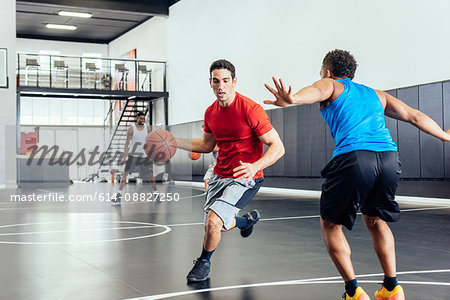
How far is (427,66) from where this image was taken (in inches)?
433

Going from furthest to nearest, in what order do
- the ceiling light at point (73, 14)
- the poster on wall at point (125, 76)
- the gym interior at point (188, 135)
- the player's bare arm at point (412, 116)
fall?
1. the ceiling light at point (73, 14)
2. the poster on wall at point (125, 76)
3. the gym interior at point (188, 135)
4. the player's bare arm at point (412, 116)

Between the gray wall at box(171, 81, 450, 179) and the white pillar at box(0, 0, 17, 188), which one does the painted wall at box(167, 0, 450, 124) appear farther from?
the white pillar at box(0, 0, 17, 188)

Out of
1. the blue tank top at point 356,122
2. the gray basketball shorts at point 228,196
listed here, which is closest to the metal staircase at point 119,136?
the gray basketball shorts at point 228,196

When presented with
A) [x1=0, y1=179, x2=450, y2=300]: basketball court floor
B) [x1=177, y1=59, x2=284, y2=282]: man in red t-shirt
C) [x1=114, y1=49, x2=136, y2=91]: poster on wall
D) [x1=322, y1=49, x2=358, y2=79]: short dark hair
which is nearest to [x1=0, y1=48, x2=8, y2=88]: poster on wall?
[x1=114, y1=49, x2=136, y2=91]: poster on wall

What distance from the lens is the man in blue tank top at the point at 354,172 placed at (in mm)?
3006

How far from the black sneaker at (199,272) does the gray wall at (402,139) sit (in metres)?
7.81

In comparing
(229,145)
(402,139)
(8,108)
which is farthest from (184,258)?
(8,108)

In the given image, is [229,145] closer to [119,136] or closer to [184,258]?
[184,258]

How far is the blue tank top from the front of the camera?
10.0 feet

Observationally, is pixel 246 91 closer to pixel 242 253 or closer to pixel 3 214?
pixel 3 214

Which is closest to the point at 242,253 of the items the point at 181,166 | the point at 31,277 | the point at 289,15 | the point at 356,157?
the point at 31,277

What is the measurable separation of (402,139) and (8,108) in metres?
12.2

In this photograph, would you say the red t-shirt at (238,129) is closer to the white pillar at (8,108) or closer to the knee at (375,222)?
the knee at (375,222)

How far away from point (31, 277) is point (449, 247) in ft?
12.6
